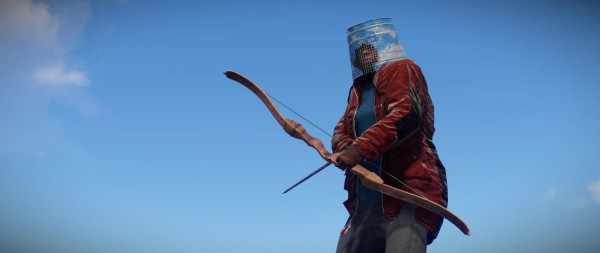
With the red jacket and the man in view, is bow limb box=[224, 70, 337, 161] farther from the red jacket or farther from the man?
the red jacket

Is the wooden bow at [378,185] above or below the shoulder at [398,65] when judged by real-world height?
below

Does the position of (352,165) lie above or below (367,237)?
above

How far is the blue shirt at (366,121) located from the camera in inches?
165

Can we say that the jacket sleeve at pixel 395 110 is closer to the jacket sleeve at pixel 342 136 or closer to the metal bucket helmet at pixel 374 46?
the metal bucket helmet at pixel 374 46

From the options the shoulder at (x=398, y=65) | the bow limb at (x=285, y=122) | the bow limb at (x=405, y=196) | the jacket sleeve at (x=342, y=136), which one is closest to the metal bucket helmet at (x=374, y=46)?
the shoulder at (x=398, y=65)

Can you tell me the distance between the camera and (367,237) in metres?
4.09

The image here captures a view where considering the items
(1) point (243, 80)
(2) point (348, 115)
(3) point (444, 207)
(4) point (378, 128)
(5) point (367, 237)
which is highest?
(1) point (243, 80)

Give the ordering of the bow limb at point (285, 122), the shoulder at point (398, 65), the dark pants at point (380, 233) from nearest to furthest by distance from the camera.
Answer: the dark pants at point (380, 233)
the shoulder at point (398, 65)
the bow limb at point (285, 122)

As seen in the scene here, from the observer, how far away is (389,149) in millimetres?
4039

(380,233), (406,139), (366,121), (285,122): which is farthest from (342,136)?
(380,233)

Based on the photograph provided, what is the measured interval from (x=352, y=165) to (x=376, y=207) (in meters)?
0.45

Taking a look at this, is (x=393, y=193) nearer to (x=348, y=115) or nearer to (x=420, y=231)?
(x=420, y=231)

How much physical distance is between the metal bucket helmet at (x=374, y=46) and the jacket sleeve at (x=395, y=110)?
21 centimetres

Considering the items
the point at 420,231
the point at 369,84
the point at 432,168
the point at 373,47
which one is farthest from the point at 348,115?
the point at 420,231
